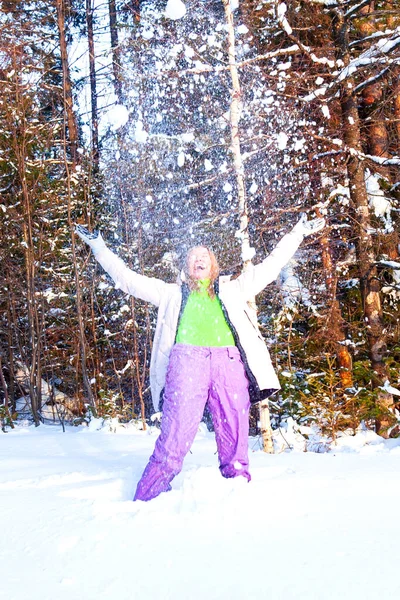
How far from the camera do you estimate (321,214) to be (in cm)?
A: 699

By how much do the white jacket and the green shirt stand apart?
0.05 meters

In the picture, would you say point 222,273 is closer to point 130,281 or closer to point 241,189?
point 241,189

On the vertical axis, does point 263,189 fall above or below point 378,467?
above

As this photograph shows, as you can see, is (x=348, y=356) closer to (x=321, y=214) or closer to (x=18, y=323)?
(x=321, y=214)

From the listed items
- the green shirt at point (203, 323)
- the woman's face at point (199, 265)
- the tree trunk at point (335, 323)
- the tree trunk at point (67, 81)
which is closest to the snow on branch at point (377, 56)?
the tree trunk at point (335, 323)

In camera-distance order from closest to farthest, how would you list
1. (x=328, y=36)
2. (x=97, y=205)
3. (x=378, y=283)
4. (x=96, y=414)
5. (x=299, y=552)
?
1. (x=299, y=552)
2. (x=378, y=283)
3. (x=328, y=36)
4. (x=96, y=414)
5. (x=97, y=205)

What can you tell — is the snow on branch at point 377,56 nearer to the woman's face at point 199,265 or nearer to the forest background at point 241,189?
the forest background at point 241,189

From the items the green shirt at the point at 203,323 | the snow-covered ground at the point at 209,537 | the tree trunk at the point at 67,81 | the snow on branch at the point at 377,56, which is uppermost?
the tree trunk at the point at 67,81

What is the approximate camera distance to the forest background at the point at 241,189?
682cm

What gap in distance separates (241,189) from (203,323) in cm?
330

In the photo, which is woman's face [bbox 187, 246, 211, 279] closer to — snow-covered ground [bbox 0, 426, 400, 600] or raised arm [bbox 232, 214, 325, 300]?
raised arm [bbox 232, 214, 325, 300]

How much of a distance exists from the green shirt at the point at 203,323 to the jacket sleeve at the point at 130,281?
0.82 feet

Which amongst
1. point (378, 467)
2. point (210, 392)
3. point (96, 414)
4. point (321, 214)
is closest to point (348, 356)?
point (321, 214)

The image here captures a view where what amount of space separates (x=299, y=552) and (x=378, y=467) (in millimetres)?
1912
